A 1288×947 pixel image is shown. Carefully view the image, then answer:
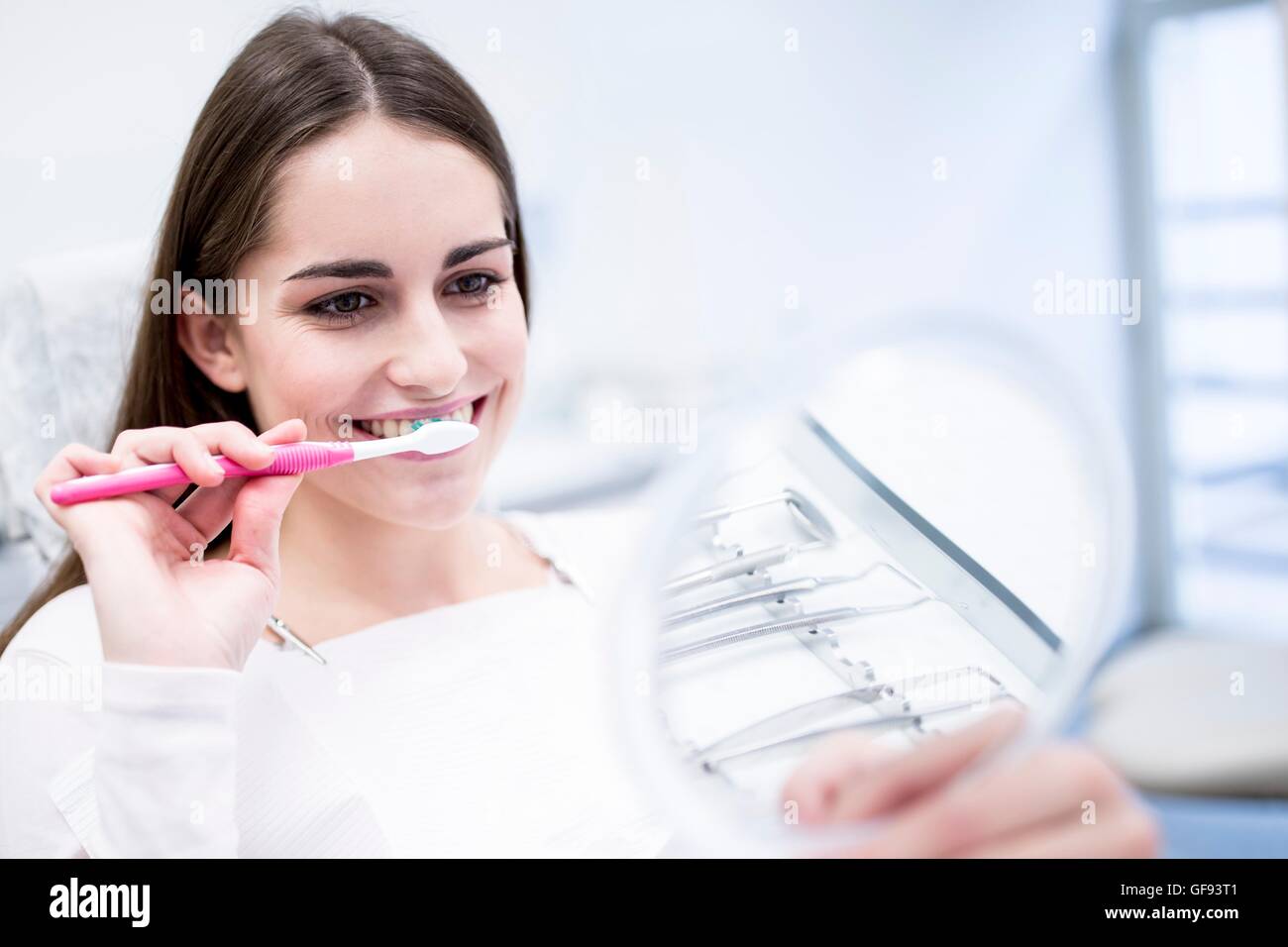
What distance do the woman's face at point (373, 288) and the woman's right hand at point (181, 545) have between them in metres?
0.09

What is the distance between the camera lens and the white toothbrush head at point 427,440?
→ 70 cm

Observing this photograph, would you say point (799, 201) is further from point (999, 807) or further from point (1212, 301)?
point (999, 807)

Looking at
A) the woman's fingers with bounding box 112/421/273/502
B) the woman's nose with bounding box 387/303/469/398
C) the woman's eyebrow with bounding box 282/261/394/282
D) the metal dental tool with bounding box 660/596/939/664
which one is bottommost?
the metal dental tool with bounding box 660/596/939/664

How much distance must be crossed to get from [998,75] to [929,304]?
50 cm

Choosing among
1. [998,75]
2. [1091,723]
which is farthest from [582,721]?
[998,75]

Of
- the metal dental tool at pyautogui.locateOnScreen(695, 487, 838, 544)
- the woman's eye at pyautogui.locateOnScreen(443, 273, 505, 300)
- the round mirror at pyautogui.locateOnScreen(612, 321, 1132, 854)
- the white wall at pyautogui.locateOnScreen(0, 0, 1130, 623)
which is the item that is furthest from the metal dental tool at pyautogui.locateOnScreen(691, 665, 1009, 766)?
the woman's eye at pyautogui.locateOnScreen(443, 273, 505, 300)

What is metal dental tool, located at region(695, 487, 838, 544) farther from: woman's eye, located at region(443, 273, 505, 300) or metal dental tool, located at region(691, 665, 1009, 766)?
woman's eye, located at region(443, 273, 505, 300)

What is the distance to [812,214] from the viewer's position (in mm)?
1088

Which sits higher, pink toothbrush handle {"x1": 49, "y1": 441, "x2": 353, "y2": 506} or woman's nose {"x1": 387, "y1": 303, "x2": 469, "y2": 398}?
woman's nose {"x1": 387, "y1": 303, "x2": 469, "y2": 398}

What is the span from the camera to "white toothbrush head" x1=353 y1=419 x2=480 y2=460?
2.29ft

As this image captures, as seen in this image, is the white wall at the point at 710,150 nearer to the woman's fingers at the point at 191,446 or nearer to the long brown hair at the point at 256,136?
the long brown hair at the point at 256,136

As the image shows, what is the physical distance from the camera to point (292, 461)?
66 centimetres
